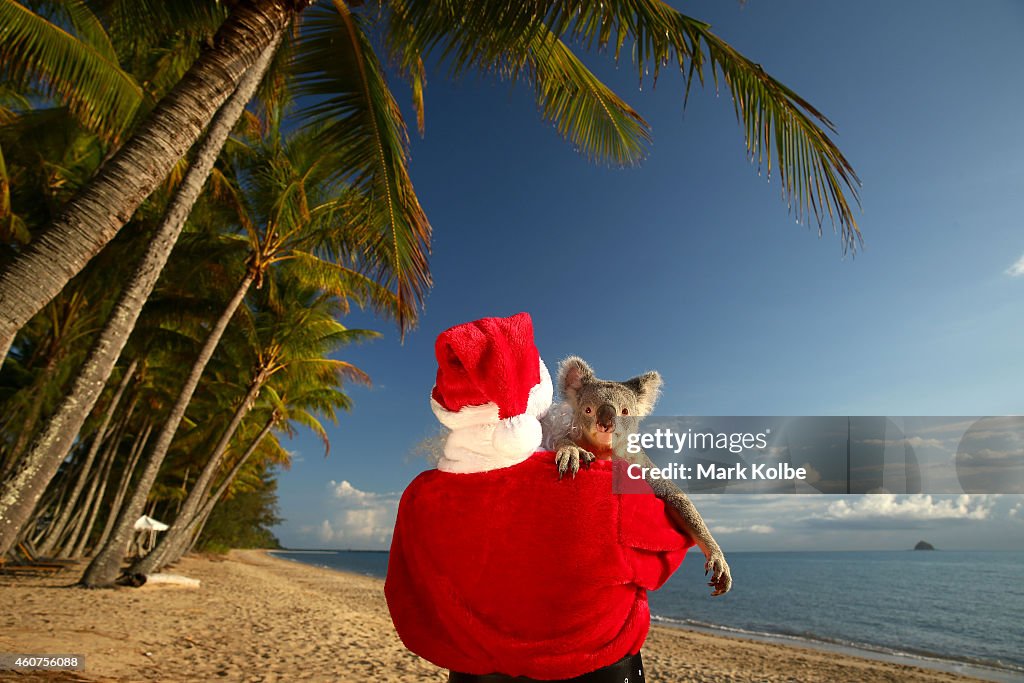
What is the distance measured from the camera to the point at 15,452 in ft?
37.8

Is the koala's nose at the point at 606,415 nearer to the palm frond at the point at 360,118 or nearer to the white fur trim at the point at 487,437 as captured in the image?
the white fur trim at the point at 487,437

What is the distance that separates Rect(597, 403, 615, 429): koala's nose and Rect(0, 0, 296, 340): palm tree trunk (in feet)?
9.77

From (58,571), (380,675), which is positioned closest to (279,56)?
(380,675)

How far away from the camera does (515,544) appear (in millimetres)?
1235

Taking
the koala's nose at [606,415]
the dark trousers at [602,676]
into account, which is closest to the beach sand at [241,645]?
the dark trousers at [602,676]

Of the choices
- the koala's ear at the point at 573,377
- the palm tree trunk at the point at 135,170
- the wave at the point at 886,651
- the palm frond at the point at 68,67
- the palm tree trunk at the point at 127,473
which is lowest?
the wave at the point at 886,651


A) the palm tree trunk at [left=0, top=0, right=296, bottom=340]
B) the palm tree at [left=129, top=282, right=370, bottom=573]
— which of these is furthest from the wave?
the palm tree trunk at [left=0, top=0, right=296, bottom=340]

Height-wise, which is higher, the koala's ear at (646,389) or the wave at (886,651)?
the koala's ear at (646,389)

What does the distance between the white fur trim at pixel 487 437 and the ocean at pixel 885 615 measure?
14.2 meters

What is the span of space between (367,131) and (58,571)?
512 inches

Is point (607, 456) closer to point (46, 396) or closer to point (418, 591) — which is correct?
point (418, 591)

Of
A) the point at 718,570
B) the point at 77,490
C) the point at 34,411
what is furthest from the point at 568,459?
the point at 77,490

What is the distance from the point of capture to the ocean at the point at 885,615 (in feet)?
47.9

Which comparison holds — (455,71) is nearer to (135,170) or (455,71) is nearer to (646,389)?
(135,170)
